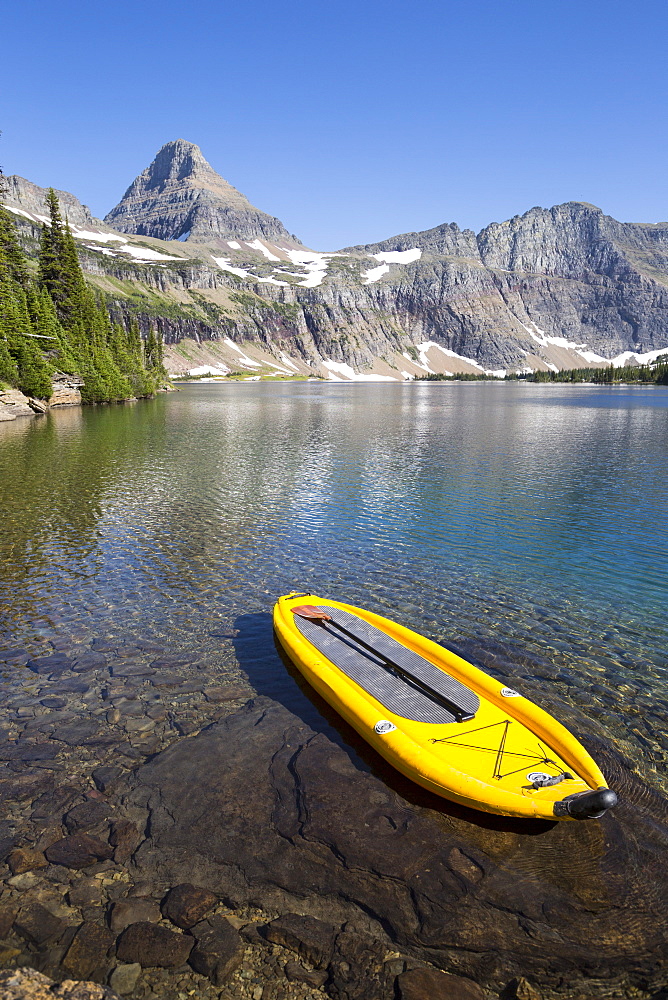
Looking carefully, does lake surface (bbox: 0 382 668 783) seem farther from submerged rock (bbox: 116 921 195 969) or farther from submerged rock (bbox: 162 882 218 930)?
submerged rock (bbox: 116 921 195 969)

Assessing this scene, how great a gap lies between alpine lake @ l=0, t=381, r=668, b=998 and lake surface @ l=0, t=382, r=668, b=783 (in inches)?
4.1


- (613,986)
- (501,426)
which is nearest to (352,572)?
(613,986)

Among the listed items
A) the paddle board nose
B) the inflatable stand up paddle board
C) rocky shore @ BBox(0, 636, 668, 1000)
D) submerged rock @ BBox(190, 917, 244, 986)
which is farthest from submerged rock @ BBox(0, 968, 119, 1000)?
the paddle board nose

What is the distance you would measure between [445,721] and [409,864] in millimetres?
2891

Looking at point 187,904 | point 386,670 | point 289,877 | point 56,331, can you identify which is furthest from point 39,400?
point 289,877

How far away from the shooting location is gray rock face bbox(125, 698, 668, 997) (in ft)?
24.2

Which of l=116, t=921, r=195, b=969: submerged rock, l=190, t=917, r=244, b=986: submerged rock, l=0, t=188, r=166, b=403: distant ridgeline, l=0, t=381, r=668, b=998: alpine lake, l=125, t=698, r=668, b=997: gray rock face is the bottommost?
l=125, t=698, r=668, b=997: gray rock face

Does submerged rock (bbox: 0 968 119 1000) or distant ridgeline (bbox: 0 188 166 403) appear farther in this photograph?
distant ridgeline (bbox: 0 188 166 403)

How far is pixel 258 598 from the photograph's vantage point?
64.2 feet

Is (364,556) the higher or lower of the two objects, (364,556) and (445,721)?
the lower

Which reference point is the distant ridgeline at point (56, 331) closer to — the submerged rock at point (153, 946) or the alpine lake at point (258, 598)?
the alpine lake at point (258, 598)

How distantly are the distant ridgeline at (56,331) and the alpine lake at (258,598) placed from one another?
1692 inches

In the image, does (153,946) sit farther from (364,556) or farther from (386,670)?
(364,556)

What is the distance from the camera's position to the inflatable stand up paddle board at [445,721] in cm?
897
